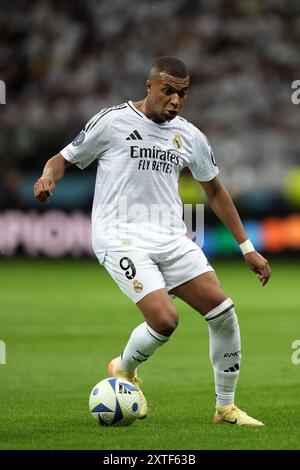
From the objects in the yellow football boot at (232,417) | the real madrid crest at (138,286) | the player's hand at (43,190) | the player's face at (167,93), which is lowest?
the yellow football boot at (232,417)

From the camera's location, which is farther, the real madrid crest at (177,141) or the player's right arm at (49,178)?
the real madrid crest at (177,141)

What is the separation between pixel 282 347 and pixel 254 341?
0.41 m

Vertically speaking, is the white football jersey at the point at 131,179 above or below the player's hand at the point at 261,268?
above

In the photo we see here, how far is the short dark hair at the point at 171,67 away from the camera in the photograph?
594 centimetres

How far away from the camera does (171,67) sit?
5949 millimetres

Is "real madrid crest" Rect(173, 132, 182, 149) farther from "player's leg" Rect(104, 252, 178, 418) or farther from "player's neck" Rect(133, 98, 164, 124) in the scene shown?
"player's leg" Rect(104, 252, 178, 418)

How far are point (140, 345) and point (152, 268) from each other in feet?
1.59

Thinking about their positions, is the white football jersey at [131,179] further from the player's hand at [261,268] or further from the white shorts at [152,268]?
the player's hand at [261,268]

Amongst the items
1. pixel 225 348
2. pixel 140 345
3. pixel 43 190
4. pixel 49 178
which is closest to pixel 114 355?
pixel 140 345

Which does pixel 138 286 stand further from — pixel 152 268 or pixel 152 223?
pixel 152 223

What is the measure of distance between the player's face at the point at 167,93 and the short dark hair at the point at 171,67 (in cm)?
3

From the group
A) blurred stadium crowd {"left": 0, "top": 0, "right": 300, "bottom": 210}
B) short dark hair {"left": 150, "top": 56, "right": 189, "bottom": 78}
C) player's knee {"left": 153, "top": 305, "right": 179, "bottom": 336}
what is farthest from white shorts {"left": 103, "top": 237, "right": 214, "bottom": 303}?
blurred stadium crowd {"left": 0, "top": 0, "right": 300, "bottom": 210}

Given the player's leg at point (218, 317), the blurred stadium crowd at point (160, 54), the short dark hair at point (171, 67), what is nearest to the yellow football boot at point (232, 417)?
the player's leg at point (218, 317)
